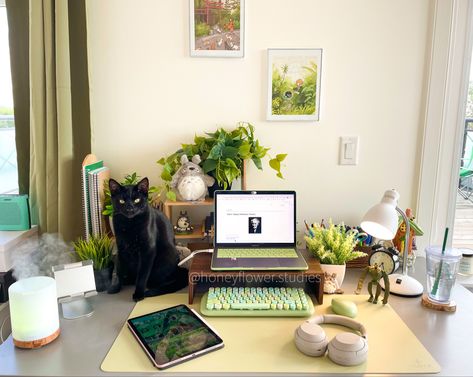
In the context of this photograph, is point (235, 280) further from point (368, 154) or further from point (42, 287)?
point (368, 154)

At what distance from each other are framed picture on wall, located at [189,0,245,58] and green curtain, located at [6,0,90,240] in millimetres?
404

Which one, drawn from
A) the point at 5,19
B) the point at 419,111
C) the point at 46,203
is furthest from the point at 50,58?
the point at 419,111

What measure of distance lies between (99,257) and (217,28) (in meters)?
0.92

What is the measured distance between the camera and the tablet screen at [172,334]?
87 centimetres

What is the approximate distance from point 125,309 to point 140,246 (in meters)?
0.19

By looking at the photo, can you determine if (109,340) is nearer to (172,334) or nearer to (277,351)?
(172,334)

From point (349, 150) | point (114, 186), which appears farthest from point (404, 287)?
point (114, 186)

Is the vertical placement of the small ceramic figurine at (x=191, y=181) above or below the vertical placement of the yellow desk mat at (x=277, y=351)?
above

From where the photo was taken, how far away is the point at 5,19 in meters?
1.47

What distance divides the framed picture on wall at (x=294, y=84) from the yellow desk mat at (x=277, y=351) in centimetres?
76

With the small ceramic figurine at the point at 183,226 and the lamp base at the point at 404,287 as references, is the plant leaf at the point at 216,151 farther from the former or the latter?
the lamp base at the point at 404,287

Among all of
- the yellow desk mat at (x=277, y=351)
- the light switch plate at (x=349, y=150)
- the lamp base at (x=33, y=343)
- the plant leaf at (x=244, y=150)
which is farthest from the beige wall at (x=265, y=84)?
the lamp base at (x=33, y=343)

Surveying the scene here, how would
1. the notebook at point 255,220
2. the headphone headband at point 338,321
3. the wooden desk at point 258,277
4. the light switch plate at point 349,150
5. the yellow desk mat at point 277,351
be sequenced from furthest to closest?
1. the light switch plate at point 349,150
2. the notebook at point 255,220
3. the wooden desk at point 258,277
4. the headphone headband at point 338,321
5. the yellow desk mat at point 277,351

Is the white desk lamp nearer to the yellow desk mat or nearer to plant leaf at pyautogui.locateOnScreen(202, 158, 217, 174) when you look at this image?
the yellow desk mat
